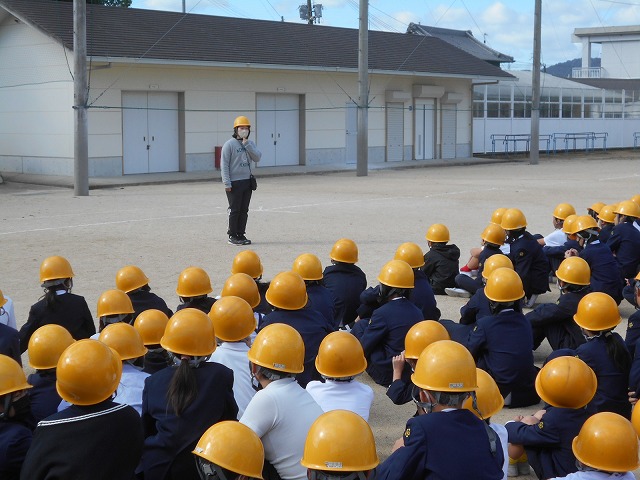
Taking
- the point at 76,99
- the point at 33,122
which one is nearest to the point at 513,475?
the point at 76,99

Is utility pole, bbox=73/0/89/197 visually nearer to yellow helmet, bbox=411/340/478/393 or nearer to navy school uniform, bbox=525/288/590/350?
navy school uniform, bbox=525/288/590/350

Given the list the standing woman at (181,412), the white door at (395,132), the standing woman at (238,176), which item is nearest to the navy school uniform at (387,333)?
the standing woman at (181,412)

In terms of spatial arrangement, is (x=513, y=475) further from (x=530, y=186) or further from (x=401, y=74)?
(x=401, y=74)

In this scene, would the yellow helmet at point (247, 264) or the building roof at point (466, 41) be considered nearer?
the yellow helmet at point (247, 264)

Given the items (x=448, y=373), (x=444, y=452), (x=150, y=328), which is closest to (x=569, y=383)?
(x=448, y=373)

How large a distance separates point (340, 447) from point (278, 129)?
29.3m

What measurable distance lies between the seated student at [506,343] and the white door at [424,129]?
31.6 metres

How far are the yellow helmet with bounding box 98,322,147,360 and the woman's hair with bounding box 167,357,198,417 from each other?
2.57 feet

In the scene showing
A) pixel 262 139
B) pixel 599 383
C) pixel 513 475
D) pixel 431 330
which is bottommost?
pixel 513 475

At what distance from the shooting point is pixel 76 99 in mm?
21016

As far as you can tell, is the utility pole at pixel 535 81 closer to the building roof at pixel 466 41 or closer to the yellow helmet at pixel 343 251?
the building roof at pixel 466 41

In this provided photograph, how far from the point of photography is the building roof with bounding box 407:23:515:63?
160ft

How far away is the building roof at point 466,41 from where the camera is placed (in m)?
48.8

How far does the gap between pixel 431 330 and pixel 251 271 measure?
9.33 ft
